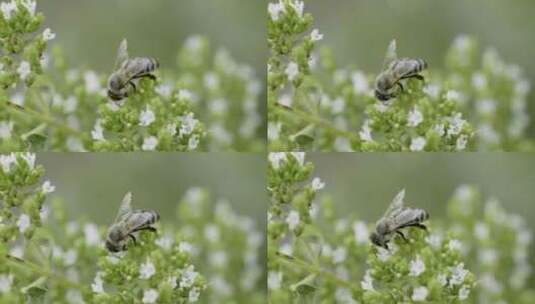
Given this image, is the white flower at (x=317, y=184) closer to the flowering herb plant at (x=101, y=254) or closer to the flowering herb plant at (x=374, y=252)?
the flowering herb plant at (x=374, y=252)

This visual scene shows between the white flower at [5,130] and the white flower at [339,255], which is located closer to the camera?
the white flower at [5,130]

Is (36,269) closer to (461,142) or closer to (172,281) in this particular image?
(172,281)

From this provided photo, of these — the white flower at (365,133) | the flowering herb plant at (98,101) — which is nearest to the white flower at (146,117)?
the flowering herb plant at (98,101)

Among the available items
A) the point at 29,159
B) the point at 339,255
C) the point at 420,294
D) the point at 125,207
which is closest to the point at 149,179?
the point at 125,207

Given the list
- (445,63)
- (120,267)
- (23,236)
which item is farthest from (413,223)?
(23,236)

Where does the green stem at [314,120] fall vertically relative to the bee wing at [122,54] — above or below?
below

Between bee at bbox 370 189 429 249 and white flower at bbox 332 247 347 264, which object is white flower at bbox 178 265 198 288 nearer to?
white flower at bbox 332 247 347 264

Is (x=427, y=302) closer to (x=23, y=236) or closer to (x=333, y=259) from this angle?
(x=333, y=259)

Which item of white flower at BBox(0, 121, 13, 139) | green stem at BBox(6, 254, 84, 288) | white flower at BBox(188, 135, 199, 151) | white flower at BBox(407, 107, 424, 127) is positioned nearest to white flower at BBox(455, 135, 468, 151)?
white flower at BBox(407, 107, 424, 127)
